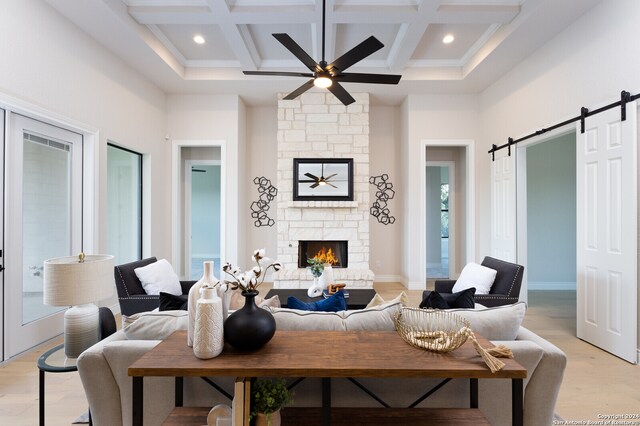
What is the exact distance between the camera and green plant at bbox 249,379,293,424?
1.27m

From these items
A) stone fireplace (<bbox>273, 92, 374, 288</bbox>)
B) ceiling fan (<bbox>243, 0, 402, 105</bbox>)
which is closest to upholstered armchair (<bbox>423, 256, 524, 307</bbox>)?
ceiling fan (<bbox>243, 0, 402, 105</bbox>)

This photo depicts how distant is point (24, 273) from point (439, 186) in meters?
8.16

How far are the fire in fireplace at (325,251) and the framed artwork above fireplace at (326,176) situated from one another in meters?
0.78

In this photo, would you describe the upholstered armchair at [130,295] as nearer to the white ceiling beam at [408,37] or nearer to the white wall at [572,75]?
the white ceiling beam at [408,37]

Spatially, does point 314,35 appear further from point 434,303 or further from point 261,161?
point 434,303

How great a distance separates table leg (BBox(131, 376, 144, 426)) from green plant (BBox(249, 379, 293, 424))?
42cm

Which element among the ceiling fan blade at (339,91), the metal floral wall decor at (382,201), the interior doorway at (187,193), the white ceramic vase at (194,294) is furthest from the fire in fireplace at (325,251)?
the white ceramic vase at (194,294)

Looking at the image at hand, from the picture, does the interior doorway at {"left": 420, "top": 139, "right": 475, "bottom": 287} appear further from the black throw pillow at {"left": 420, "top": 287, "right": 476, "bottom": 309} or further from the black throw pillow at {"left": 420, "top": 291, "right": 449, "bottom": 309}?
the black throw pillow at {"left": 420, "top": 291, "right": 449, "bottom": 309}

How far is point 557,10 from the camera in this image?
10.9ft

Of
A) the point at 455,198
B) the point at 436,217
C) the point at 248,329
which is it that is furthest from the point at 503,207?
the point at 248,329

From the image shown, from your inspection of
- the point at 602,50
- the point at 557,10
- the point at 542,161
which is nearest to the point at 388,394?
the point at 602,50

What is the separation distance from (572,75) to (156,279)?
184 inches

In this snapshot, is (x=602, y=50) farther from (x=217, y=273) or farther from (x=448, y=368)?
(x=217, y=273)

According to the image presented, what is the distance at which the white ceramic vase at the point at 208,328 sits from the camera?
4.18ft
